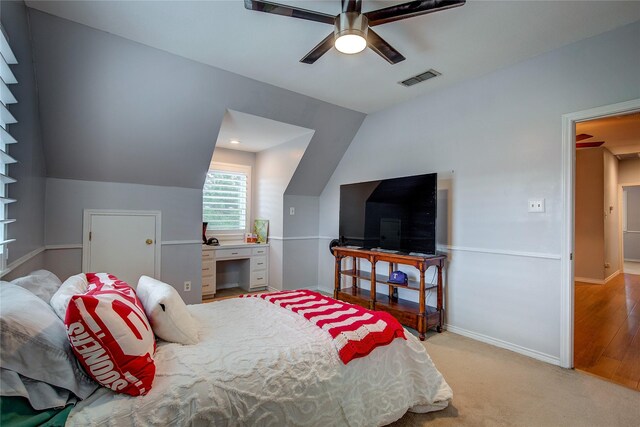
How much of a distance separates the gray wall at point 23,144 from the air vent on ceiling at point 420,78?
10.1 ft

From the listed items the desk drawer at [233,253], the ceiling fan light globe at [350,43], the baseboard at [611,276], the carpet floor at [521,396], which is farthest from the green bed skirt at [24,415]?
the baseboard at [611,276]

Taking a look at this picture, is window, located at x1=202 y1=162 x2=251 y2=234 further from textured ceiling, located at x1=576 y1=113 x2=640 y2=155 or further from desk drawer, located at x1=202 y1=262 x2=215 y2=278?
textured ceiling, located at x1=576 y1=113 x2=640 y2=155

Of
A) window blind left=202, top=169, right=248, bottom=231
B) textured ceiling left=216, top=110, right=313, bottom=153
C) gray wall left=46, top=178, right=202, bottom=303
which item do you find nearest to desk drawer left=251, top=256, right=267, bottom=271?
window blind left=202, top=169, right=248, bottom=231

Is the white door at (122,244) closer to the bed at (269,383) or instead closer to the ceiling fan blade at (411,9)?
the bed at (269,383)

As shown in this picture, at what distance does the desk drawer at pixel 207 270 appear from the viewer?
14.3 ft

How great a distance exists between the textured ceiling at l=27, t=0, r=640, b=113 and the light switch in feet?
4.28

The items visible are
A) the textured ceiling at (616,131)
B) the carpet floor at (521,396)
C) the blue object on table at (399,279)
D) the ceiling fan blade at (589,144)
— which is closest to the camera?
the carpet floor at (521,396)

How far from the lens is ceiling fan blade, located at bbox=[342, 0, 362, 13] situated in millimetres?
1876

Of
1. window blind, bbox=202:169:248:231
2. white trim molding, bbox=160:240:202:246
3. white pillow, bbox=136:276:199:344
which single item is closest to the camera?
white pillow, bbox=136:276:199:344

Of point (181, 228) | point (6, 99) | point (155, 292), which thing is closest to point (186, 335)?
point (155, 292)

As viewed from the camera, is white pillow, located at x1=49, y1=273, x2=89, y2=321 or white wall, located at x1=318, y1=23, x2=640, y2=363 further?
white wall, located at x1=318, y1=23, x2=640, y2=363

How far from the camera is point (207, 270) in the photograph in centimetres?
438

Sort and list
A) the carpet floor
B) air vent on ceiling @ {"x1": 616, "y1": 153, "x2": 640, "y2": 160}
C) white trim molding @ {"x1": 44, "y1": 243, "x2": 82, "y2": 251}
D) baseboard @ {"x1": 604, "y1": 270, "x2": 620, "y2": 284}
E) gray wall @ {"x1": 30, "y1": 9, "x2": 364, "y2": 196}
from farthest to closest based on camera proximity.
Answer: air vent on ceiling @ {"x1": 616, "y1": 153, "x2": 640, "y2": 160}, baseboard @ {"x1": 604, "y1": 270, "x2": 620, "y2": 284}, white trim molding @ {"x1": 44, "y1": 243, "x2": 82, "y2": 251}, gray wall @ {"x1": 30, "y1": 9, "x2": 364, "y2": 196}, the carpet floor

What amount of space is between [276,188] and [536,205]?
341 centimetres
